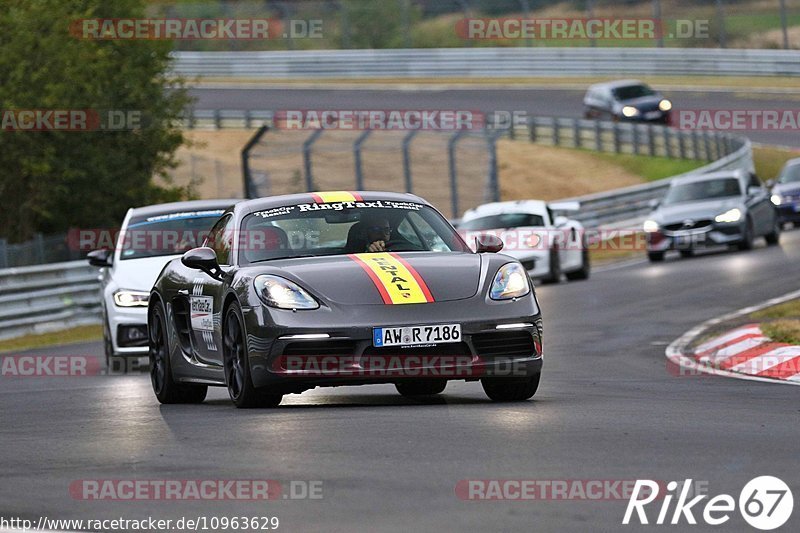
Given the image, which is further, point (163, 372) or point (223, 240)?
point (163, 372)

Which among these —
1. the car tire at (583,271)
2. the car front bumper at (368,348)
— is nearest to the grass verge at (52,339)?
the car tire at (583,271)

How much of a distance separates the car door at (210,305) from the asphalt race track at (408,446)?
0.39m

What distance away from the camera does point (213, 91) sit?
65125 millimetres

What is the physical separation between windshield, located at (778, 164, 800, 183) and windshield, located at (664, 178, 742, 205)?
161 inches

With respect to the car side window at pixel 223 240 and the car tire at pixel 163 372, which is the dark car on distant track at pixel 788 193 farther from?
the car side window at pixel 223 240

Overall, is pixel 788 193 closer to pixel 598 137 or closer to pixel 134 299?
pixel 598 137

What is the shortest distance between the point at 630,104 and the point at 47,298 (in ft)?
98.8

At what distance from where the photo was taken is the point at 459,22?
62000mm

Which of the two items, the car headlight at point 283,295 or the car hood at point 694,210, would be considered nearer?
the car headlight at point 283,295

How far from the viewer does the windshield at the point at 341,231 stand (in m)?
10.8

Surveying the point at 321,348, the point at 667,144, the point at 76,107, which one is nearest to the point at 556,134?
the point at 667,144

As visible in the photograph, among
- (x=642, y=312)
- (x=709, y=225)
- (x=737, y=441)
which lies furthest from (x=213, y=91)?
(x=737, y=441)

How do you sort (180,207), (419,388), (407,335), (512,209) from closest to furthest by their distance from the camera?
(407,335), (419,388), (180,207), (512,209)

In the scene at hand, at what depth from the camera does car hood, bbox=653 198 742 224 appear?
29203mm
